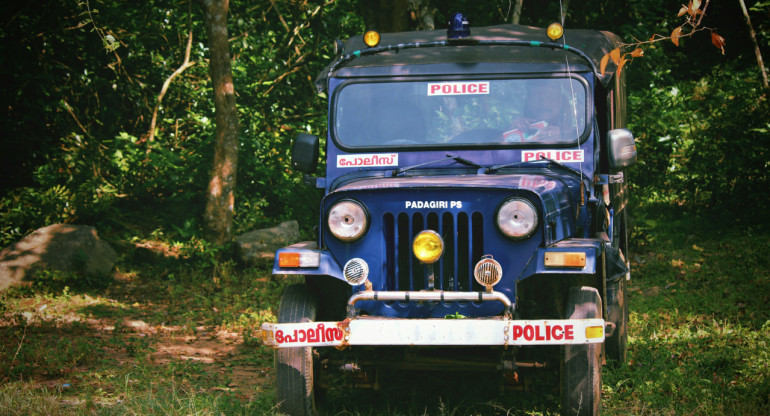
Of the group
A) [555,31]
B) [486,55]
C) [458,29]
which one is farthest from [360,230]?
[555,31]

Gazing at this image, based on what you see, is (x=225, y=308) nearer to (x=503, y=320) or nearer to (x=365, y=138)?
(x=365, y=138)

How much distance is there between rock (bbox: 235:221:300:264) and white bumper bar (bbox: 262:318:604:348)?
6018 mm

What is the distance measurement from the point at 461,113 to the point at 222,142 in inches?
212

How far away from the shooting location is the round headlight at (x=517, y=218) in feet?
13.8

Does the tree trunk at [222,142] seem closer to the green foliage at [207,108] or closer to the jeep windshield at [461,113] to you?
the green foliage at [207,108]

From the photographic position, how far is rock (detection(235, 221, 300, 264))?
32.7 feet

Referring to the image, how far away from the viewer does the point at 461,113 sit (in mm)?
5262

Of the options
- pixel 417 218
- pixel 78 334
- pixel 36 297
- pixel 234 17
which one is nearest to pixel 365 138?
pixel 417 218

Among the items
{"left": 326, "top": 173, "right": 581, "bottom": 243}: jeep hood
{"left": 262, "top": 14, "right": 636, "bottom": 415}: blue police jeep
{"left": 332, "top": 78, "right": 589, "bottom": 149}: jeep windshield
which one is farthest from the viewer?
{"left": 332, "top": 78, "right": 589, "bottom": 149}: jeep windshield

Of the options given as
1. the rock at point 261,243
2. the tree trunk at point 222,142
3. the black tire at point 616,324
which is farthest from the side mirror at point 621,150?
the tree trunk at point 222,142

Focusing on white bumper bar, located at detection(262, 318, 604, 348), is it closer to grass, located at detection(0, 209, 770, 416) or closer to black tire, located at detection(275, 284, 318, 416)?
black tire, located at detection(275, 284, 318, 416)

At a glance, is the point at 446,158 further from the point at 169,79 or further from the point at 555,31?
the point at 169,79

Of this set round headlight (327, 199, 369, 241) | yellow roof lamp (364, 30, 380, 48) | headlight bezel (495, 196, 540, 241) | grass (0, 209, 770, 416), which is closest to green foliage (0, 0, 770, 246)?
grass (0, 209, 770, 416)

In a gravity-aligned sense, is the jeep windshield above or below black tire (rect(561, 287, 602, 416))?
above
